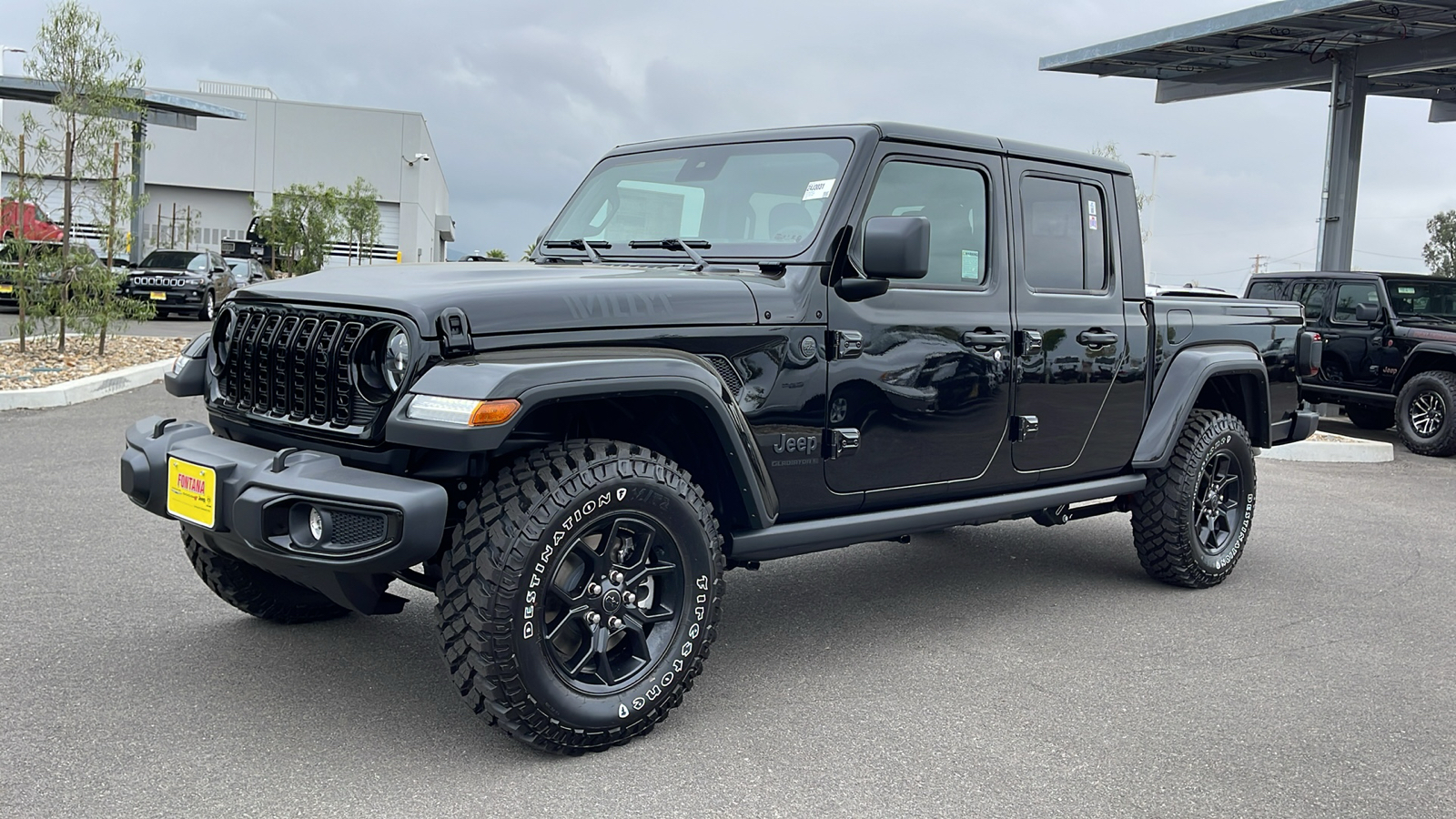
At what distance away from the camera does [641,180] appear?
4672mm

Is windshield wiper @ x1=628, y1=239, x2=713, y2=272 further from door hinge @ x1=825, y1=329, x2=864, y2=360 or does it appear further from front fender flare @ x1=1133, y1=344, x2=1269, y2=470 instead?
front fender flare @ x1=1133, y1=344, x2=1269, y2=470

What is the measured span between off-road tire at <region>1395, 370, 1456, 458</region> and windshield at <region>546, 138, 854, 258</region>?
985 centimetres

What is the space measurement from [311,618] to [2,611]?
1.16 metres

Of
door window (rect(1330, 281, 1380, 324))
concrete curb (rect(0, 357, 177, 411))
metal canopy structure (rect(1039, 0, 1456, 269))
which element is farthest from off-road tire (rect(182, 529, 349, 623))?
metal canopy structure (rect(1039, 0, 1456, 269))

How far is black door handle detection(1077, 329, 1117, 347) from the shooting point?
4.91m

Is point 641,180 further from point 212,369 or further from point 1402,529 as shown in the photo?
point 1402,529

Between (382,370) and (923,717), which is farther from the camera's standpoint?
(923,717)

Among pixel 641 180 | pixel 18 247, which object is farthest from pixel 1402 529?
pixel 18 247

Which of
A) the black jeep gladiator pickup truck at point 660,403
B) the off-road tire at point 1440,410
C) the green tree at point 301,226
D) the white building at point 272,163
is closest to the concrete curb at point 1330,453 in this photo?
the off-road tire at point 1440,410

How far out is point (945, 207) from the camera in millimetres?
4480

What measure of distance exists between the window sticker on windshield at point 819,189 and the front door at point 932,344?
125 mm

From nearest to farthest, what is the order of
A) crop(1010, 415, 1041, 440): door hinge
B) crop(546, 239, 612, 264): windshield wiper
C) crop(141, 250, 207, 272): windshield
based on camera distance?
crop(546, 239, 612, 264): windshield wiper < crop(1010, 415, 1041, 440): door hinge < crop(141, 250, 207, 272): windshield

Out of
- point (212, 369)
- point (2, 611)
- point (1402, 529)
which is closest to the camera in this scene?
point (212, 369)

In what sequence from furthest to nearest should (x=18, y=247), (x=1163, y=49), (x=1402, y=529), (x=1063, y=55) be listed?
(x=1063, y=55) → (x=1163, y=49) → (x=18, y=247) → (x=1402, y=529)
